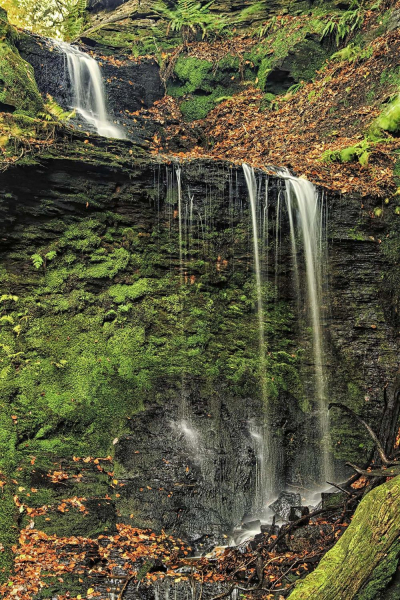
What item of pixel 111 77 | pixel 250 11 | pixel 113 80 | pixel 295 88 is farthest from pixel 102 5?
pixel 295 88

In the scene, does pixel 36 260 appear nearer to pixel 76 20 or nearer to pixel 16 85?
pixel 16 85

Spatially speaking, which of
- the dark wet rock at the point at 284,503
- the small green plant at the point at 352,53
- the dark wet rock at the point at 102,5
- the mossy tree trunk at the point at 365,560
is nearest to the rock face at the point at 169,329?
the dark wet rock at the point at 284,503

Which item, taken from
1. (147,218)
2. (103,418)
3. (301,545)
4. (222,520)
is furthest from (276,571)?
(147,218)

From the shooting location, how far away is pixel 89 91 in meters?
12.5

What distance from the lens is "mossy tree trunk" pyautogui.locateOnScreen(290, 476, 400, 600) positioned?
3.43 m

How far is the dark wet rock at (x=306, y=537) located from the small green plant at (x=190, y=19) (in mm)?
14592

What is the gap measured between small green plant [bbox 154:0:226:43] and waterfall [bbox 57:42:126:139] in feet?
12.1

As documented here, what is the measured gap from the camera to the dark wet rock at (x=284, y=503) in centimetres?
672

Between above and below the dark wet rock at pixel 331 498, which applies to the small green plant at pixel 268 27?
above

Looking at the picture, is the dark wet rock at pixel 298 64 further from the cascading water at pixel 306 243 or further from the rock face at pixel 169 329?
the rock face at pixel 169 329

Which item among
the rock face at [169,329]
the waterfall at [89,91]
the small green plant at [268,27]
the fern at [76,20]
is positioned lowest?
the rock face at [169,329]

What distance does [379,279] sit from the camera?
8406mm

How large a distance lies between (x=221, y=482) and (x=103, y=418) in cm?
201

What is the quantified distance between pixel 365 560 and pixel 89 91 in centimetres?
1248
